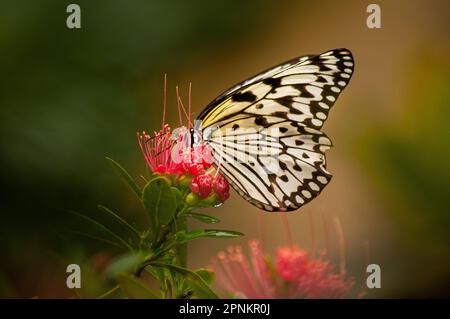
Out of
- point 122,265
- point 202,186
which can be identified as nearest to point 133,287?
point 122,265

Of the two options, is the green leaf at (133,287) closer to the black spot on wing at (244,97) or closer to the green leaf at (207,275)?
the green leaf at (207,275)

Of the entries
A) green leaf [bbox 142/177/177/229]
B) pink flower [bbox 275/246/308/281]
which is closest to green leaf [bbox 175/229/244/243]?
green leaf [bbox 142/177/177/229]

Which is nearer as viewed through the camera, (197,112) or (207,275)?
(207,275)

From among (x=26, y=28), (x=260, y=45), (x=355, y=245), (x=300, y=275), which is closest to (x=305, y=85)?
(x=300, y=275)

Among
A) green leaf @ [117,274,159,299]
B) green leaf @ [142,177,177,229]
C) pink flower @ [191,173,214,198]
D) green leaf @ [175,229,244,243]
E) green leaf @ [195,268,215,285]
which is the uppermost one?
pink flower @ [191,173,214,198]

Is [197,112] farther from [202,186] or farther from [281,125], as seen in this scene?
[202,186]

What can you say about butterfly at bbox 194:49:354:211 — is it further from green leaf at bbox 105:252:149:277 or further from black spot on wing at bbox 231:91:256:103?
green leaf at bbox 105:252:149:277

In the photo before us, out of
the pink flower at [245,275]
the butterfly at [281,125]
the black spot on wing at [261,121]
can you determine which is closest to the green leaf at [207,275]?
the pink flower at [245,275]
